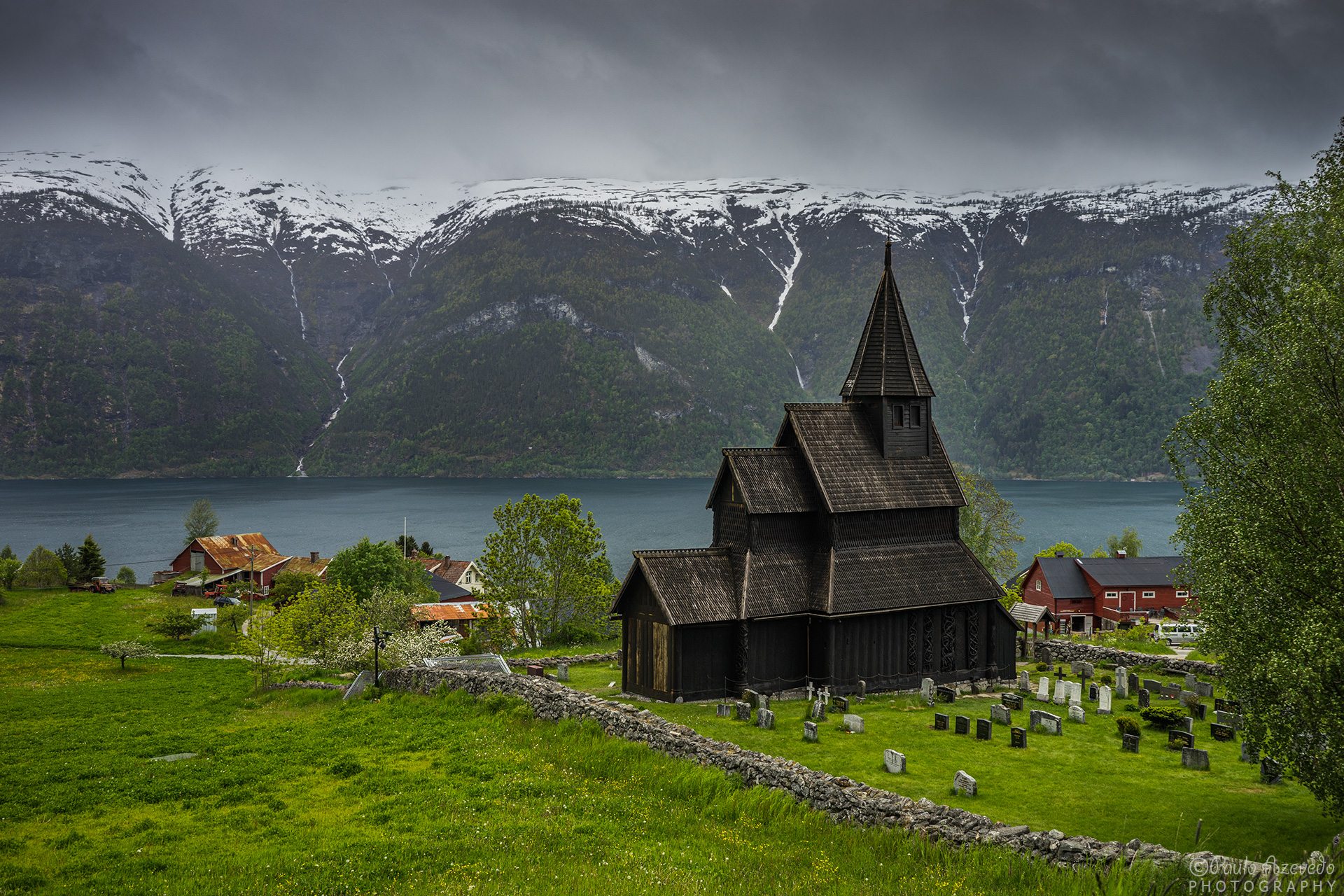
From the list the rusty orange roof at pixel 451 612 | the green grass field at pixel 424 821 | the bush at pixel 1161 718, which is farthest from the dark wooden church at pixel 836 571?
the rusty orange roof at pixel 451 612

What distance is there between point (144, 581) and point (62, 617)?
43846mm

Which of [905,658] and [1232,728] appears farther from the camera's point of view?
[905,658]

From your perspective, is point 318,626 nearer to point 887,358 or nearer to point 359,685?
point 359,685

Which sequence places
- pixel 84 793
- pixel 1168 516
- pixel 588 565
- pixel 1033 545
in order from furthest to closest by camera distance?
pixel 1168 516, pixel 1033 545, pixel 588 565, pixel 84 793

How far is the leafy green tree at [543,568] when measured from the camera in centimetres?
4653

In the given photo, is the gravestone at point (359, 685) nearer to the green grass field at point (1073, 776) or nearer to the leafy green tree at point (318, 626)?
the leafy green tree at point (318, 626)

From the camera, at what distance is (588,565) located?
157 ft

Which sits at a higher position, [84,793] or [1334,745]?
[1334,745]

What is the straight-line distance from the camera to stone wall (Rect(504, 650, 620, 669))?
3638 centimetres

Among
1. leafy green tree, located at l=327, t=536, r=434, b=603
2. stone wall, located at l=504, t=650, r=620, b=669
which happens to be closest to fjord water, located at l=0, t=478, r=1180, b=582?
leafy green tree, located at l=327, t=536, r=434, b=603

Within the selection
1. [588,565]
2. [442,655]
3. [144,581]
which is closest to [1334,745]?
[442,655]

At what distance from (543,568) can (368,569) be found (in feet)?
46.3

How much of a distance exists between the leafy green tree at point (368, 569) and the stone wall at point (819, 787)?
94.9 ft

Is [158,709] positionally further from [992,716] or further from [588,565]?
[992,716]
